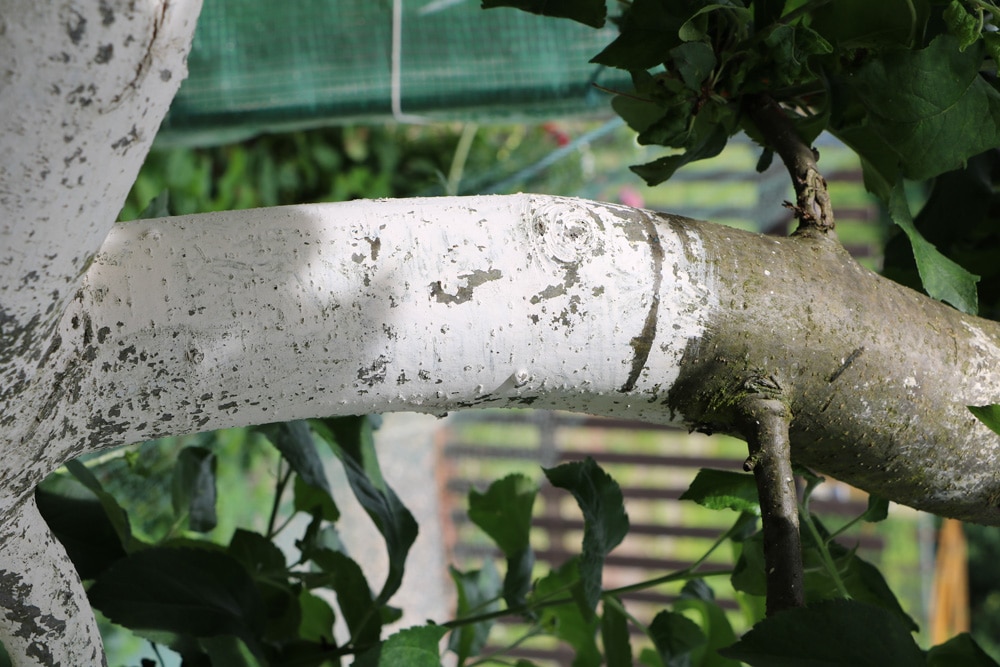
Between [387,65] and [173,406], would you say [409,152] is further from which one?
[173,406]

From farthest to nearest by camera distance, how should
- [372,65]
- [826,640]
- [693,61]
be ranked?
[372,65] < [693,61] < [826,640]

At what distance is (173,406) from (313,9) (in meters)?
1.11

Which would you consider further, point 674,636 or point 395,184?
point 395,184

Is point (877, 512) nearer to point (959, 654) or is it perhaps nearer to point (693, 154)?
point (959, 654)

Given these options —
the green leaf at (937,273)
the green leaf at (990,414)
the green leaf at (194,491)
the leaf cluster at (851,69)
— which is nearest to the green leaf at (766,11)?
the leaf cluster at (851,69)

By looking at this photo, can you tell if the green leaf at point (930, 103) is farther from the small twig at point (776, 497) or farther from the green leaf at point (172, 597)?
the green leaf at point (172, 597)

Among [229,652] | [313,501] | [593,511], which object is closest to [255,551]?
[313,501]

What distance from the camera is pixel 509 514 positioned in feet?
2.66

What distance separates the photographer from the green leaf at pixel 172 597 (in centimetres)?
57

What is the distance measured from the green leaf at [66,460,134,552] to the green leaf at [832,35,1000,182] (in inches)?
20.8

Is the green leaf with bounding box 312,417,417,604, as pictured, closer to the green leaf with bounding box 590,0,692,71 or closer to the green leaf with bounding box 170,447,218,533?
the green leaf with bounding box 170,447,218,533

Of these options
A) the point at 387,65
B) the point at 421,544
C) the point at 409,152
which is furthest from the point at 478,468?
the point at 387,65

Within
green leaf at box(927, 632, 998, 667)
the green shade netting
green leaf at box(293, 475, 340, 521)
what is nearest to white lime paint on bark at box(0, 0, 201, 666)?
green leaf at box(293, 475, 340, 521)

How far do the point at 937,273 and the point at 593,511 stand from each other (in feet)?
0.81
